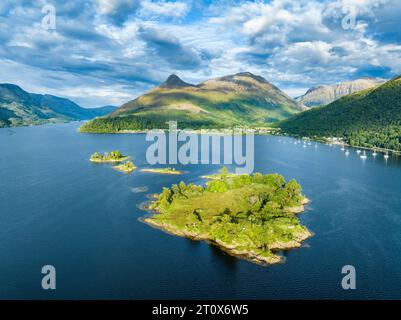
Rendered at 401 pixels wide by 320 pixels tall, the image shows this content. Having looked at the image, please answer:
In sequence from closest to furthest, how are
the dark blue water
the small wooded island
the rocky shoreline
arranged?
the dark blue water
the rocky shoreline
the small wooded island

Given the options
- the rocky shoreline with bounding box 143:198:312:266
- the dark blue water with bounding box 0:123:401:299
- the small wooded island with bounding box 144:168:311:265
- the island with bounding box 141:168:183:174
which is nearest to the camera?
the dark blue water with bounding box 0:123:401:299

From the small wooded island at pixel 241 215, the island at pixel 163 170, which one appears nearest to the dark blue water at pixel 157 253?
the small wooded island at pixel 241 215

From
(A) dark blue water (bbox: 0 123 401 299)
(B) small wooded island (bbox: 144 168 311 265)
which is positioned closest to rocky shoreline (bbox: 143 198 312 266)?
(B) small wooded island (bbox: 144 168 311 265)

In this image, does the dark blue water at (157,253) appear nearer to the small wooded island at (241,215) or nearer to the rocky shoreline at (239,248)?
the rocky shoreline at (239,248)

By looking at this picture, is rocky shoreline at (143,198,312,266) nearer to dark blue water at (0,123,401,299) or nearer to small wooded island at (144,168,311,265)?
small wooded island at (144,168,311,265)

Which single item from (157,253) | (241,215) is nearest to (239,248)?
(241,215)
